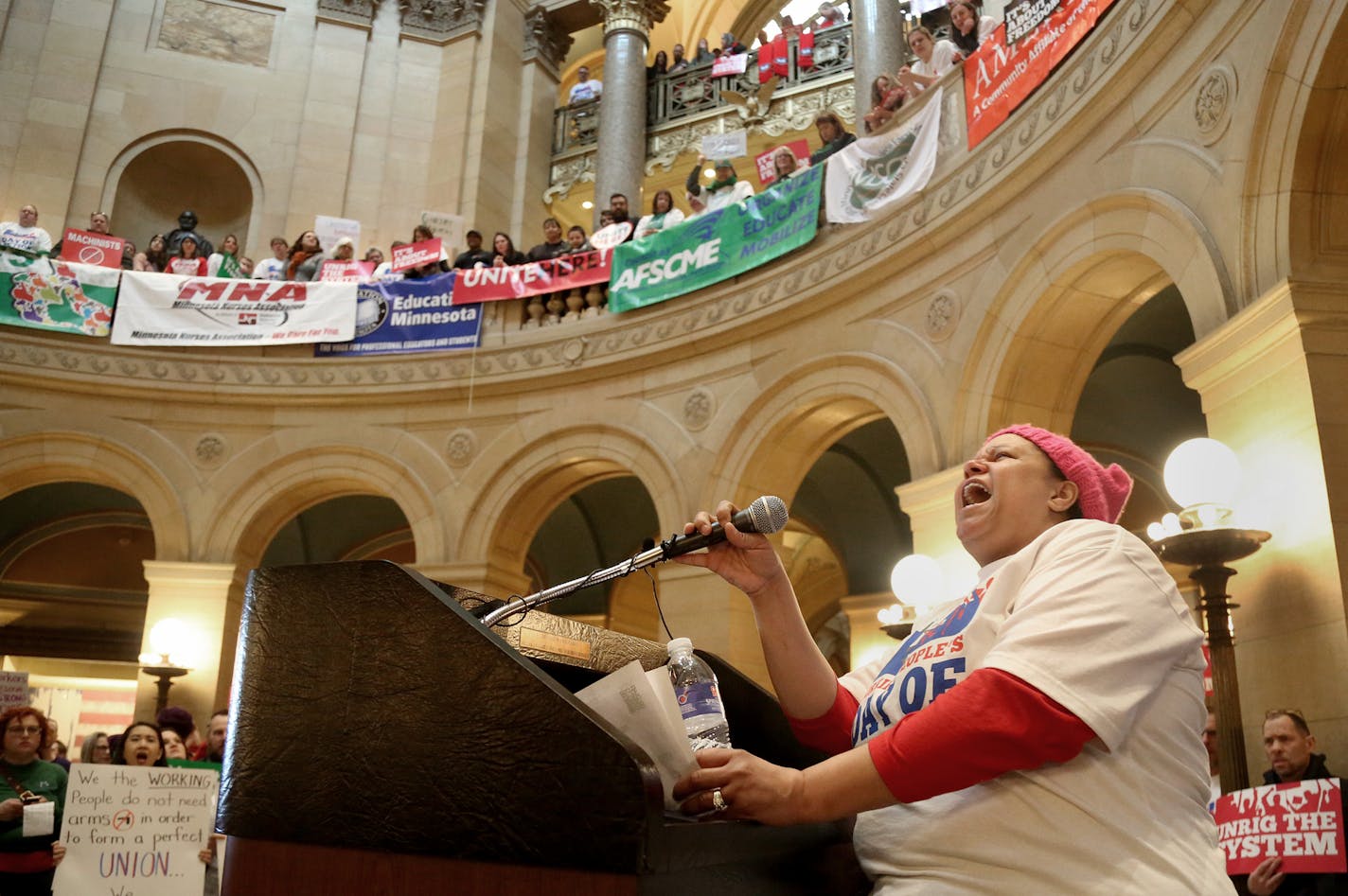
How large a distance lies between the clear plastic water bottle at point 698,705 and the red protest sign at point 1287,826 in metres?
3.22

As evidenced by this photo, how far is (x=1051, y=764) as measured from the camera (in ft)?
5.32

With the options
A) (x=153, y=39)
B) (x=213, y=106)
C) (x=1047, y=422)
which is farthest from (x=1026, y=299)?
(x=153, y=39)

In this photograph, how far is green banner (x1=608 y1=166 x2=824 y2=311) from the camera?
10.3 meters

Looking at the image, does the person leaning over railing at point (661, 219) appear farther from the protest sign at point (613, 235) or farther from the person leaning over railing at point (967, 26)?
the person leaning over railing at point (967, 26)

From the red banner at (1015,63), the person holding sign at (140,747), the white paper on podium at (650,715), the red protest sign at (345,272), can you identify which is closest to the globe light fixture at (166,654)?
the red protest sign at (345,272)

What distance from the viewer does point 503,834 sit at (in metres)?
1.45

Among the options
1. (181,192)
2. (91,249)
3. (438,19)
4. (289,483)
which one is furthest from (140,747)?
(438,19)

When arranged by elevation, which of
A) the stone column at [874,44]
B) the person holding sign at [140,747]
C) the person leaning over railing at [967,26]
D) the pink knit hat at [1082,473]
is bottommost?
the person holding sign at [140,747]

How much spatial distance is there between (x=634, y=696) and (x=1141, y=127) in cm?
664

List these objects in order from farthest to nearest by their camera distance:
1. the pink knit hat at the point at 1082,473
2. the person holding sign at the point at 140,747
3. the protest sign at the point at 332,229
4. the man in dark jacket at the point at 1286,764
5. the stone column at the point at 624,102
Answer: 1. the stone column at the point at 624,102
2. the protest sign at the point at 332,229
3. the person holding sign at the point at 140,747
4. the man in dark jacket at the point at 1286,764
5. the pink knit hat at the point at 1082,473

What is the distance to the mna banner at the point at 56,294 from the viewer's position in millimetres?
12625

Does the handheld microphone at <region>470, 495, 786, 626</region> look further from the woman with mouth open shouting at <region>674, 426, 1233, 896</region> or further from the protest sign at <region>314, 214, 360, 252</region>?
the protest sign at <region>314, 214, 360, 252</region>

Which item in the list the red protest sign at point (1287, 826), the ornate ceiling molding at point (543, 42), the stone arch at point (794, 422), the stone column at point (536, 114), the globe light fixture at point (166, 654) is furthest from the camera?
the ornate ceiling molding at point (543, 42)

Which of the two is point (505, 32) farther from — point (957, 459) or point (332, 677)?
point (332, 677)
